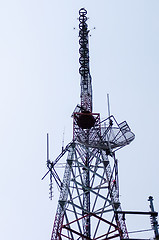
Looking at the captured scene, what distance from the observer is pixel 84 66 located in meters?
62.7

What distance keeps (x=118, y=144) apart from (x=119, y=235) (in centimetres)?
1409

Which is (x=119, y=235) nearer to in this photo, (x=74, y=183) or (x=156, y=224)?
(x=74, y=183)

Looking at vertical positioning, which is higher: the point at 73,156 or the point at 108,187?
the point at 73,156

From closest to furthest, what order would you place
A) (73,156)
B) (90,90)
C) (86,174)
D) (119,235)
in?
(119,235) → (73,156) → (86,174) → (90,90)

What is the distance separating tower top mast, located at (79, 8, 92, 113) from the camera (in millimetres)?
60844

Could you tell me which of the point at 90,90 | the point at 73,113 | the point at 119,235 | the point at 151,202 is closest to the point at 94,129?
the point at 73,113

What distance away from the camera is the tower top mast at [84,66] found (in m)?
60.8

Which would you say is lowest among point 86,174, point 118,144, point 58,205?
point 58,205

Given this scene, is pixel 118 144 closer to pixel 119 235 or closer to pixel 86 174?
pixel 86 174

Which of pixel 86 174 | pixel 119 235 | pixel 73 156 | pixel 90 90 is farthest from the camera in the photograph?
pixel 90 90

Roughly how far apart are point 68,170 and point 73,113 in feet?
31.4

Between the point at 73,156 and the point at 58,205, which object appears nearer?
the point at 58,205

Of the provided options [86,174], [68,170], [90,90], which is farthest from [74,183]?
[90,90]

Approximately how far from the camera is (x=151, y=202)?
1243 inches
